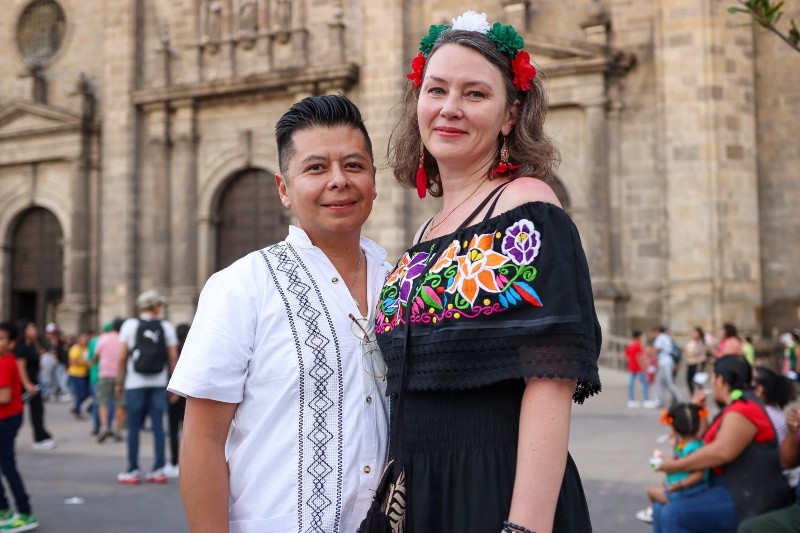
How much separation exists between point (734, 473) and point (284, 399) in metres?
3.96

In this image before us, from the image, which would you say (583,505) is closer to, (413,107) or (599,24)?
(413,107)

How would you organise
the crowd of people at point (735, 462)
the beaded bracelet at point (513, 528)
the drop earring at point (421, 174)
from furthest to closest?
the crowd of people at point (735, 462) → the drop earring at point (421, 174) → the beaded bracelet at point (513, 528)

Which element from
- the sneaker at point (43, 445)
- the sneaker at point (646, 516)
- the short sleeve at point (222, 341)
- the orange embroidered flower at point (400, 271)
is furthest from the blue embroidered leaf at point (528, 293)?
the sneaker at point (43, 445)

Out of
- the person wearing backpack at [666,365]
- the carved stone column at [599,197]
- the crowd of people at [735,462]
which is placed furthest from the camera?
the carved stone column at [599,197]

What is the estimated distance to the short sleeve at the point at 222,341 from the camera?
94.4 inches

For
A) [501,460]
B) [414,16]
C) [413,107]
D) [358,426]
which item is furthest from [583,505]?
[414,16]

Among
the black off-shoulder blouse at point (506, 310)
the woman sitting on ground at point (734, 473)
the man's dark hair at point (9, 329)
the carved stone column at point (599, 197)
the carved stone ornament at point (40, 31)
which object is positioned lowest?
the woman sitting on ground at point (734, 473)

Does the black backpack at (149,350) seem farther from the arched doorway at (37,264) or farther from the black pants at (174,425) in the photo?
the arched doorway at (37,264)

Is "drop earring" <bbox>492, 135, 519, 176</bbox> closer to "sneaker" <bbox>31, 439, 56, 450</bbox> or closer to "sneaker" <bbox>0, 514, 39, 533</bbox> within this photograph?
"sneaker" <bbox>0, 514, 39, 533</bbox>

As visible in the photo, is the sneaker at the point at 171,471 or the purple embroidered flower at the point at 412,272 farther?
the sneaker at the point at 171,471

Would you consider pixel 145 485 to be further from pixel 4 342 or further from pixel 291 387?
pixel 291 387

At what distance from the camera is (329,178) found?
2.71m

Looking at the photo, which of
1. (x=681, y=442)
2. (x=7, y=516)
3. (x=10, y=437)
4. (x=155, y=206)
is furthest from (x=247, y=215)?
(x=681, y=442)

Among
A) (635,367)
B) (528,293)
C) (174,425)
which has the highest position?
(528,293)
